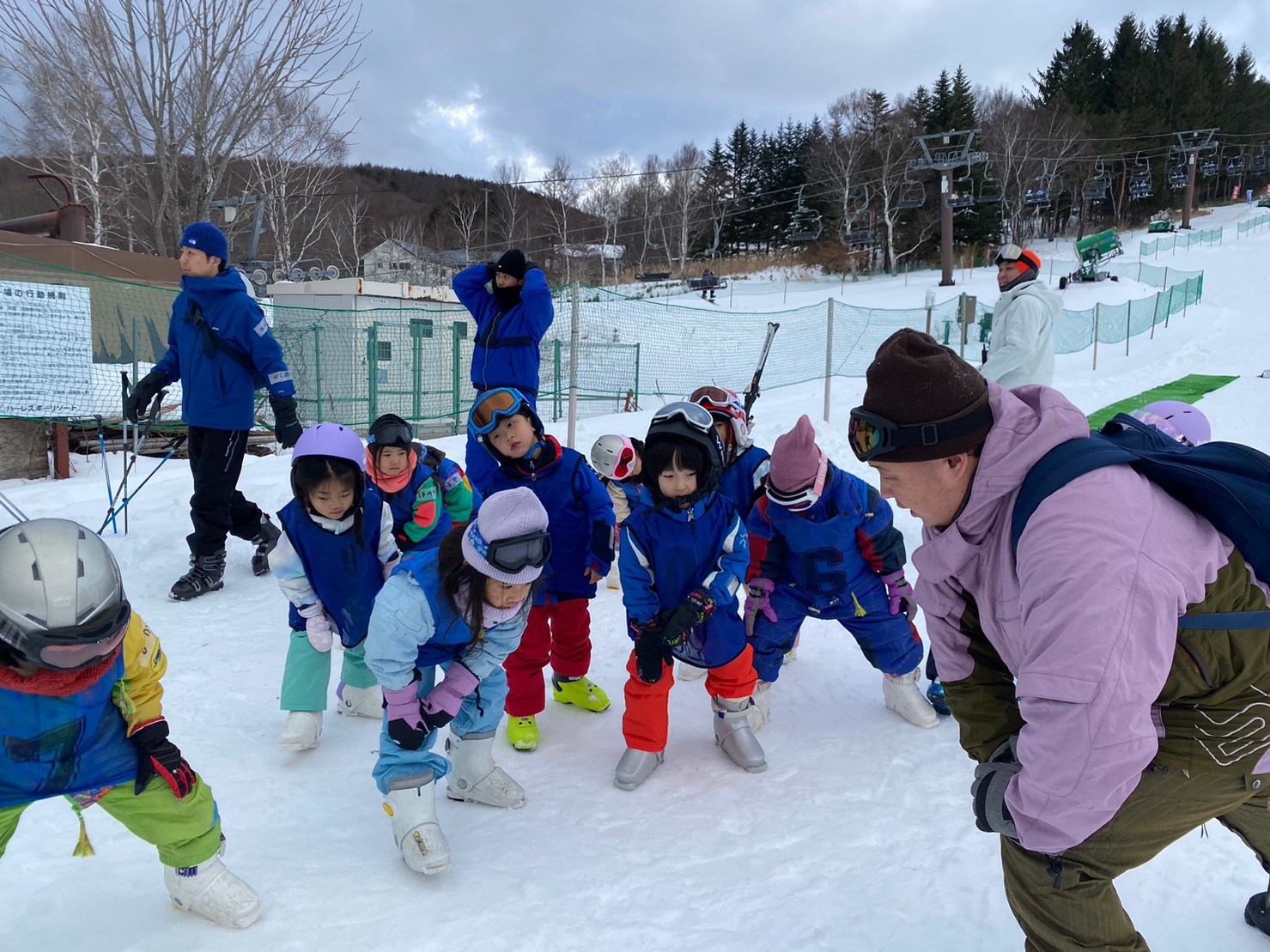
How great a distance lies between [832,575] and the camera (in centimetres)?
336

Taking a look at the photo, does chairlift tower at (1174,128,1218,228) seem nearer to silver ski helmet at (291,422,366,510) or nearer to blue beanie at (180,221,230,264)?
blue beanie at (180,221,230,264)

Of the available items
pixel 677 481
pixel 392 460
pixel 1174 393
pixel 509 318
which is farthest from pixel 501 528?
pixel 1174 393

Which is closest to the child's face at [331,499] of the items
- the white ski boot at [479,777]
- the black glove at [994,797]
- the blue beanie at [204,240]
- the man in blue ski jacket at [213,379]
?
the white ski boot at [479,777]

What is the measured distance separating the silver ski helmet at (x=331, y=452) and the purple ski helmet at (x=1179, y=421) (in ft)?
9.57

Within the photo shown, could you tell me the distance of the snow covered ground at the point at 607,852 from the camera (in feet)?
7.11

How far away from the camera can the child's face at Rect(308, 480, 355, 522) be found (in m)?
3.00

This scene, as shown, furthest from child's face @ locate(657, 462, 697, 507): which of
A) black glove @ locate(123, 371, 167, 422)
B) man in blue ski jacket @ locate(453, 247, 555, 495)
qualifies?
black glove @ locate(123, 371, 167, 422)

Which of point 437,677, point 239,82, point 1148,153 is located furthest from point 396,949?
point 1148,153

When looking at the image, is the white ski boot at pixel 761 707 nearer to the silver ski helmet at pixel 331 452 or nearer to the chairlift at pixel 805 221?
the silver ski helmet at pixel 331 452

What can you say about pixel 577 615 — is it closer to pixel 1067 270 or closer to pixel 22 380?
pixel 22 380

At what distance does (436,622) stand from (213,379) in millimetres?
2960

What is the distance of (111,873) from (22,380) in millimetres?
6384

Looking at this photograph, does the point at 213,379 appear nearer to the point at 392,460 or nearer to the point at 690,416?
the point at 392,460

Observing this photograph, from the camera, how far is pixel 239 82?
806 cm
